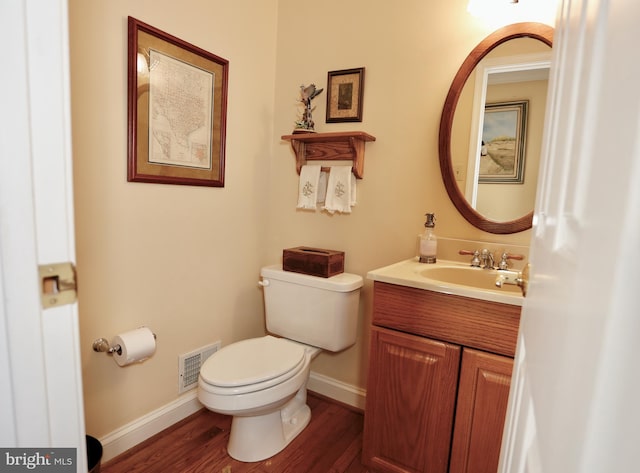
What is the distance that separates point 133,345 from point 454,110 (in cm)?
176

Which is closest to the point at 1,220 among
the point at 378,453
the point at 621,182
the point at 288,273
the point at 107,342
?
the point at 621,182

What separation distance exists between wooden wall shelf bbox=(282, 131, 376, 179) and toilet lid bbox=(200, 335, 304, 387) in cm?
99

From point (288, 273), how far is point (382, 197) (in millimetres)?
647

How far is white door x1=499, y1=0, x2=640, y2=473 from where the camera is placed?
0.18 m

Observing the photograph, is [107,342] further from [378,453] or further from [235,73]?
[235,73]

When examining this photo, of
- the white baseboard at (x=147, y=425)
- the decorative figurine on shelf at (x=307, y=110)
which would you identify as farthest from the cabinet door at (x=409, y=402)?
the decorative figurine on shelf at (x=307, y=110)

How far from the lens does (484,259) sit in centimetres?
156

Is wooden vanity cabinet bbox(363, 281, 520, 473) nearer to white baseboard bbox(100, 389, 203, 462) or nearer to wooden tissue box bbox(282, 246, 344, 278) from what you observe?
wooden tissue box bbox(282, 246, 344, 278)

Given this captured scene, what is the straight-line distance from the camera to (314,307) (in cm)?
178

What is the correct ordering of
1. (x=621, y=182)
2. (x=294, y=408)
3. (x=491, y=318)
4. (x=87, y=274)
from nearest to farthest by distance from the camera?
(x=621, y=182) → (x=491, y=318) → (x=87, y=274) → (x=294, y=408)

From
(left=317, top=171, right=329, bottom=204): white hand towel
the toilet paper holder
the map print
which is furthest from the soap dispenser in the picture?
the toilet paper holder

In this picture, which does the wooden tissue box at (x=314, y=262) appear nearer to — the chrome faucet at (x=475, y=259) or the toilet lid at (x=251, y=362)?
the toilet lid at (x=251, y=362)

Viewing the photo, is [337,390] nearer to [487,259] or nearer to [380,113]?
[487,259]

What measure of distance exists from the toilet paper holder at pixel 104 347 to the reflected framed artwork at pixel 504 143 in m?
1.74
